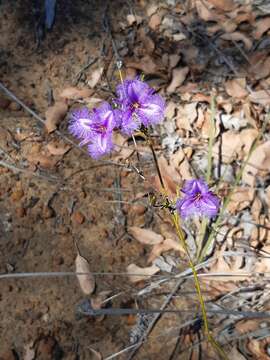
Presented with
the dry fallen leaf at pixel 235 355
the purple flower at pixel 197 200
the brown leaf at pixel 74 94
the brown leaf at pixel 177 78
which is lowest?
the dry fallen leaf at pixel 235 355

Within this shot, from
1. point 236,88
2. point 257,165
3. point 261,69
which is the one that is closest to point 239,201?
point 257,165

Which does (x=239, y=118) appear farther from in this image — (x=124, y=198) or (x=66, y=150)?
(x=66, y=150)

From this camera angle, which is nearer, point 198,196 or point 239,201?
point 198,196

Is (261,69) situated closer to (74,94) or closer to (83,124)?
(74,94)

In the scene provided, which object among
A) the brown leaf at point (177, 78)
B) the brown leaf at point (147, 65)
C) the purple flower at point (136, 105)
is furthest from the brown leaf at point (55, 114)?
the purple flower at point (136, 105)

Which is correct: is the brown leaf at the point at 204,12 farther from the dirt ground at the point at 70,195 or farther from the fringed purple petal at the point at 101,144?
the fringed purple petal at the point at 101,144

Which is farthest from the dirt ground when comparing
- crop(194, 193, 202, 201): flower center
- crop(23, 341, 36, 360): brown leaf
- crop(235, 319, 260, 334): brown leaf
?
crop(194, 193, 202, 201): flower center
